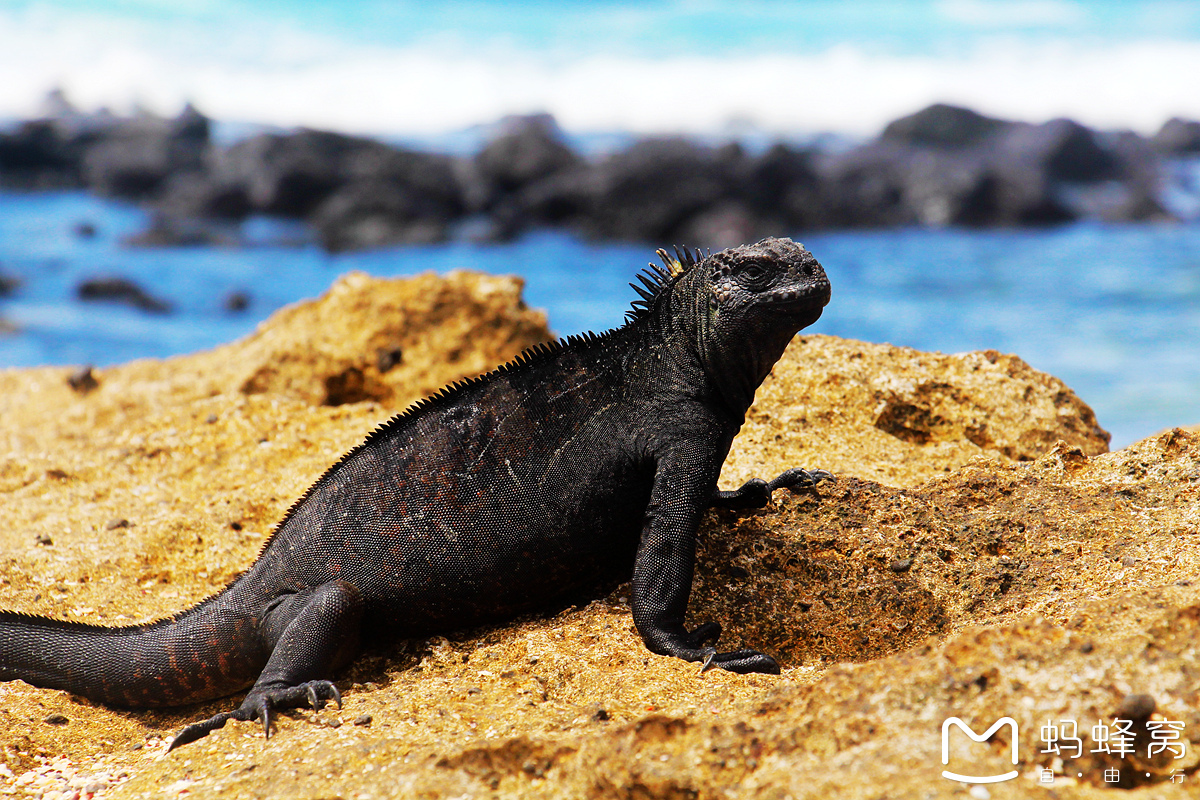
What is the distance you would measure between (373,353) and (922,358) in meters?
3.20

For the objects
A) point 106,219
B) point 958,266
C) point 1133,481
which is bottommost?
point 1133,481

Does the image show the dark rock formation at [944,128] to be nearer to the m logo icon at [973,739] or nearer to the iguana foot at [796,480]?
the iguana foot at [796,480]

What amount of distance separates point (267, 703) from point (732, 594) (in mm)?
1557

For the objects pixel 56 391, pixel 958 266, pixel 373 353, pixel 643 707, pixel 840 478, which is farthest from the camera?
pixel 958 266

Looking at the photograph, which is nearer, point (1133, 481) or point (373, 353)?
point (1133, 481)

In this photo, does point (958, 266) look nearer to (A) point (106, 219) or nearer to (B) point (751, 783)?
(B) point (751, 783)

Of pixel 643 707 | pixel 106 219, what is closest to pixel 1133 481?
pixel 643 707

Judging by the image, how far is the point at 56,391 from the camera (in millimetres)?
6602

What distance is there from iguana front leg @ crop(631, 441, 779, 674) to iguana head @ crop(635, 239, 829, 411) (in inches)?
11.8

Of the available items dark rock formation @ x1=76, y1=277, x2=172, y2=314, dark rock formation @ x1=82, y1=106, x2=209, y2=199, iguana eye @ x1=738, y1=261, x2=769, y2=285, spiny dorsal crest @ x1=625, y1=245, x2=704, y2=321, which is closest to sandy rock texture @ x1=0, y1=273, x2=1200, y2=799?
spiny dorsal crest @ x1=625, y1=245, x2=704, y2=321

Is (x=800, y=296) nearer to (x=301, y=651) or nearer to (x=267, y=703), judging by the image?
(x=301, y=651)

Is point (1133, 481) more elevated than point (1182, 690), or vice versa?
point (1133, 481)

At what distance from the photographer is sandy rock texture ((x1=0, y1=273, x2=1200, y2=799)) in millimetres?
2115

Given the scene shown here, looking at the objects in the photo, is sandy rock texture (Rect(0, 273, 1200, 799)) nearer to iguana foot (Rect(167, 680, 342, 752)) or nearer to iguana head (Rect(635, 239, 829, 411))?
iguana foot (Rect(167, 680, 342, 752))
